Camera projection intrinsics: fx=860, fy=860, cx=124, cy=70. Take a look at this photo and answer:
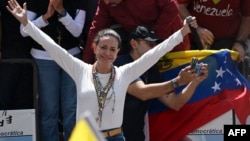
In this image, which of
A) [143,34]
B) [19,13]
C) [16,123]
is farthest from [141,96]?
[16,123]

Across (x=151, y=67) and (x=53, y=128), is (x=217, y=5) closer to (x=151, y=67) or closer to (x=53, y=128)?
(x=151, y=67)

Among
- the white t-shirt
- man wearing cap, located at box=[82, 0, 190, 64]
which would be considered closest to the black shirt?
man wearing cap, located at box=[82, 0, 190, 64]

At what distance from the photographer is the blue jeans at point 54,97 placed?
7.83 metres

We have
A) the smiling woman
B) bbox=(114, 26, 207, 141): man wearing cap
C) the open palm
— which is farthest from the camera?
bbox=(114, 26, 207, 141): man wearing cap

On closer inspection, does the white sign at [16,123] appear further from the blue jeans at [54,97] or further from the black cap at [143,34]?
the black cap at [143,34]

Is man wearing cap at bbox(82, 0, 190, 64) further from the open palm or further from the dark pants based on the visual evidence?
the open palm

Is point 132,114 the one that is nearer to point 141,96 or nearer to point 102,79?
point 141,96

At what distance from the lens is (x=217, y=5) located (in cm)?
800

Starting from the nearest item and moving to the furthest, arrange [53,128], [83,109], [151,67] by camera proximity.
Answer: [83,109] → [151,67] → [53,128]

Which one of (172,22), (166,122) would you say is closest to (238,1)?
(172,22)

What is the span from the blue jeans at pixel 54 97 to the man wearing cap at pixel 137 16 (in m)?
0.37

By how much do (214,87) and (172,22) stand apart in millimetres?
686

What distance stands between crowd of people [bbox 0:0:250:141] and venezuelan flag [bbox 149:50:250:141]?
136mm

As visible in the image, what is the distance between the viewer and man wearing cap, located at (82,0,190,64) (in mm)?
7488
